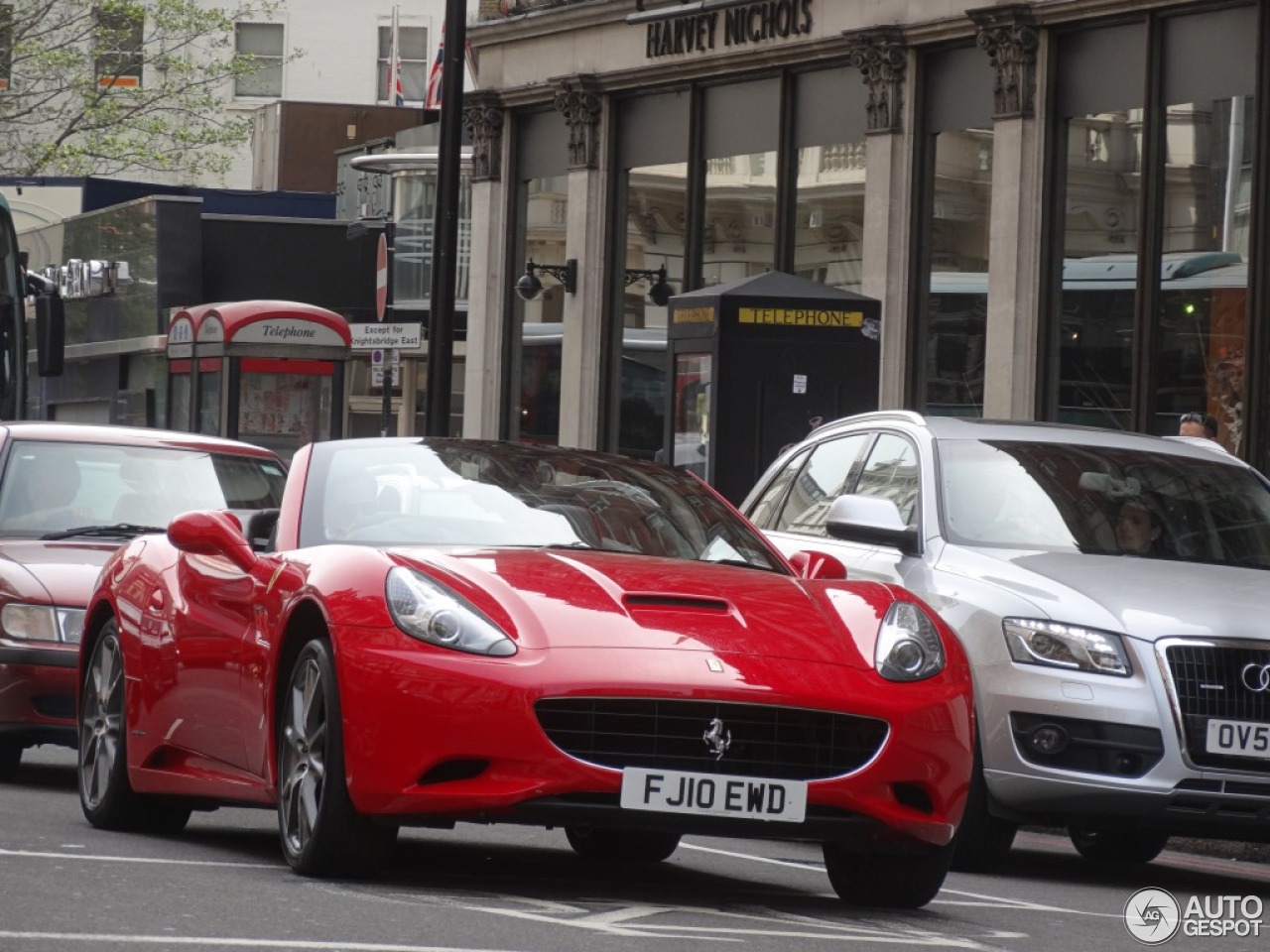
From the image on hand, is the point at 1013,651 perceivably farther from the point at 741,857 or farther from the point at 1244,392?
the point at 1244,392

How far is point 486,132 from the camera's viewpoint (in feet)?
102

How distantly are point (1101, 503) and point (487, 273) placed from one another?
2127 centimetres

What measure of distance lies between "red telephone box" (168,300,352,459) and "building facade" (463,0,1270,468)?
5.40ft

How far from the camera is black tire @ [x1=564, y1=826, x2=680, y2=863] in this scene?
28.7 ft

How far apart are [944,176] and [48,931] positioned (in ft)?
62.2

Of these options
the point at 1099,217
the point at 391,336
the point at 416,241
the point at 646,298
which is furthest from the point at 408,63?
the point at 1099,217

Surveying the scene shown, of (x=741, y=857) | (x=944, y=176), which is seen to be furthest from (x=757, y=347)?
(x=741, y=857)

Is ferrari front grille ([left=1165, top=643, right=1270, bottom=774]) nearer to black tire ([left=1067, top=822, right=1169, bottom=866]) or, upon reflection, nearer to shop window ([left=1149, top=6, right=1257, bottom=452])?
black tire ([left=1067, top=822, right=1169, bottom=866])

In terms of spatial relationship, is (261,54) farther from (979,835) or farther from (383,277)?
(979,835)

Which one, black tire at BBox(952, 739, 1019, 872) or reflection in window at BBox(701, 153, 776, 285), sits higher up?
reflection in window at BBox(701, 153, 776, 285)

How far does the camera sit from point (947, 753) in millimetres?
7258

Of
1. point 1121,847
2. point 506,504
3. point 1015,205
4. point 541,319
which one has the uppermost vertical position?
point 1015,205

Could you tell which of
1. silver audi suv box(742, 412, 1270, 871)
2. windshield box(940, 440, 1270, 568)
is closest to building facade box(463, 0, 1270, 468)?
windshield box(940, 440, 1270, 568)

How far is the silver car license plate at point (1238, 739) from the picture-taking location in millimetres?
9227
